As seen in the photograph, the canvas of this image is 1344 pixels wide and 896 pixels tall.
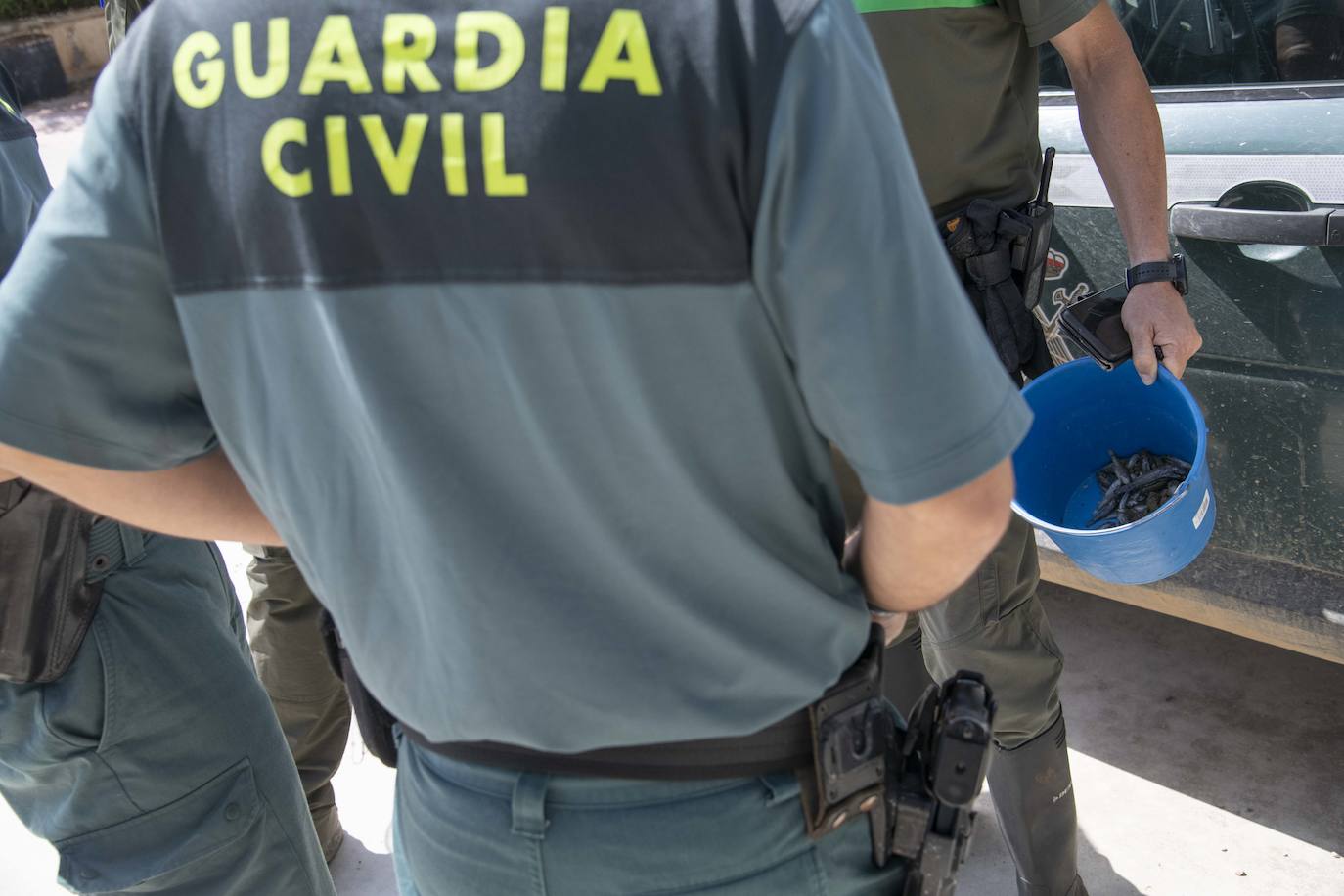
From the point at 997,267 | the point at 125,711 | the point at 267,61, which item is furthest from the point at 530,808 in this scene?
the point at 997,267

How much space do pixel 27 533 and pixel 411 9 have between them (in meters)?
1.25

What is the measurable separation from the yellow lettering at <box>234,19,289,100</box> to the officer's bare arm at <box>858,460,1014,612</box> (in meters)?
0.59

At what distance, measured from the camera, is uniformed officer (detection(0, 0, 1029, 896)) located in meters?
0.90

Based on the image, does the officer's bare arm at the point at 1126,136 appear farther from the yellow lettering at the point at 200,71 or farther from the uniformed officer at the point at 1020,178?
the yellow lettering at the point at 200,71

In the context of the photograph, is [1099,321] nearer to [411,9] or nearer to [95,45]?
[411,9]

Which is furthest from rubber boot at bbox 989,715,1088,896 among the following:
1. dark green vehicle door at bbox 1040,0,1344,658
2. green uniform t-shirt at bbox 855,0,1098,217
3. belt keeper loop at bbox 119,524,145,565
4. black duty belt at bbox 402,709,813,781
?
belt keeper loop at bbox 119,524,145,565

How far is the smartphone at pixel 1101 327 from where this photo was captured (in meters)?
1.91

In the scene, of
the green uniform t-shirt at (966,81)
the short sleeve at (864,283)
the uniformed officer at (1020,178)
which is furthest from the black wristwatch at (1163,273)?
the short sleeve at (864,283)

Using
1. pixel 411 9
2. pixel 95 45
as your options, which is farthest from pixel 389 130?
pixel 95 45

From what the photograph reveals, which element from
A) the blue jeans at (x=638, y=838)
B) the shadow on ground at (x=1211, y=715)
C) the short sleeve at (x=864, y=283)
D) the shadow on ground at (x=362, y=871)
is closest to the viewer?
the short sleeve at (x=864, y=283)

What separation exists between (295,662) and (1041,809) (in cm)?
155

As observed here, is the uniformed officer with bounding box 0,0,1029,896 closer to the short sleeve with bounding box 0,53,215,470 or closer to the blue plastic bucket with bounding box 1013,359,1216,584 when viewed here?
the short sleeve with bounding box 0,53,215,470

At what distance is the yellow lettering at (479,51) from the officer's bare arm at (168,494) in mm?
545

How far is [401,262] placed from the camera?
0.96m
